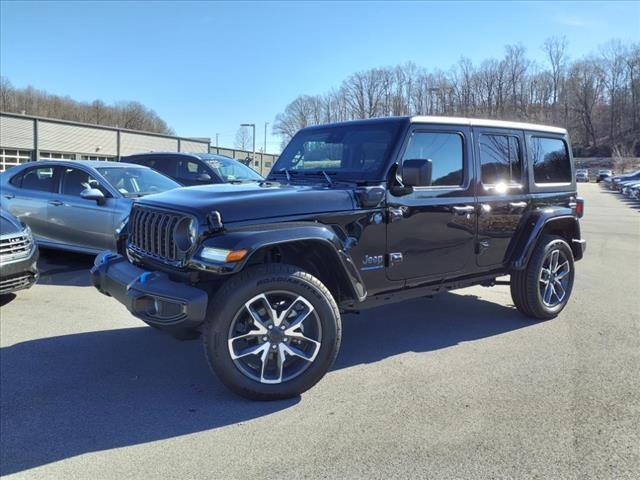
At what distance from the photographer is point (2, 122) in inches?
1426

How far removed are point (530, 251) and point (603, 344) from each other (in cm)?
108

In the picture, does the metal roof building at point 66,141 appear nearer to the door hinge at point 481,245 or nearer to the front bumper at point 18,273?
the front bumper at point 18,273

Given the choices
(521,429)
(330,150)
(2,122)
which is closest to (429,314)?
(330,150)

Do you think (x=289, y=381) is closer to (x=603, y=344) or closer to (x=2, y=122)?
(x=603, y=344)

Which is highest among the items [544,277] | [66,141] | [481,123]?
[66,141]

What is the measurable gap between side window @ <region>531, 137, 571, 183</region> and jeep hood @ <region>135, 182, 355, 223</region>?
2.58 m

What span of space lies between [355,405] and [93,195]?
5152mm

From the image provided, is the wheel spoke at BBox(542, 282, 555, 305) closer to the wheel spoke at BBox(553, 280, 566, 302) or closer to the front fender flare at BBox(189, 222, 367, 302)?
the wheel spoke at BBox(553, 280, 566, 302)

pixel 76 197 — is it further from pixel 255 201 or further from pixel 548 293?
pixel 548 293

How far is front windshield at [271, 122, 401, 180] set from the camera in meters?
4.37

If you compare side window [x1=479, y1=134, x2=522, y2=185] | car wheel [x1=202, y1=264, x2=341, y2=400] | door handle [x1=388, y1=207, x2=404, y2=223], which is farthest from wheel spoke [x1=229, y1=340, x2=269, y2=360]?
side window [x1=479, y1=134, x2=522, y2=185]

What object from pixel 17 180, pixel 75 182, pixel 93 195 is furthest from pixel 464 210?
pixel 17 180

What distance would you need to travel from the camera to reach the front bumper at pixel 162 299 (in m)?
3.32

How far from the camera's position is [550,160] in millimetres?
5746
